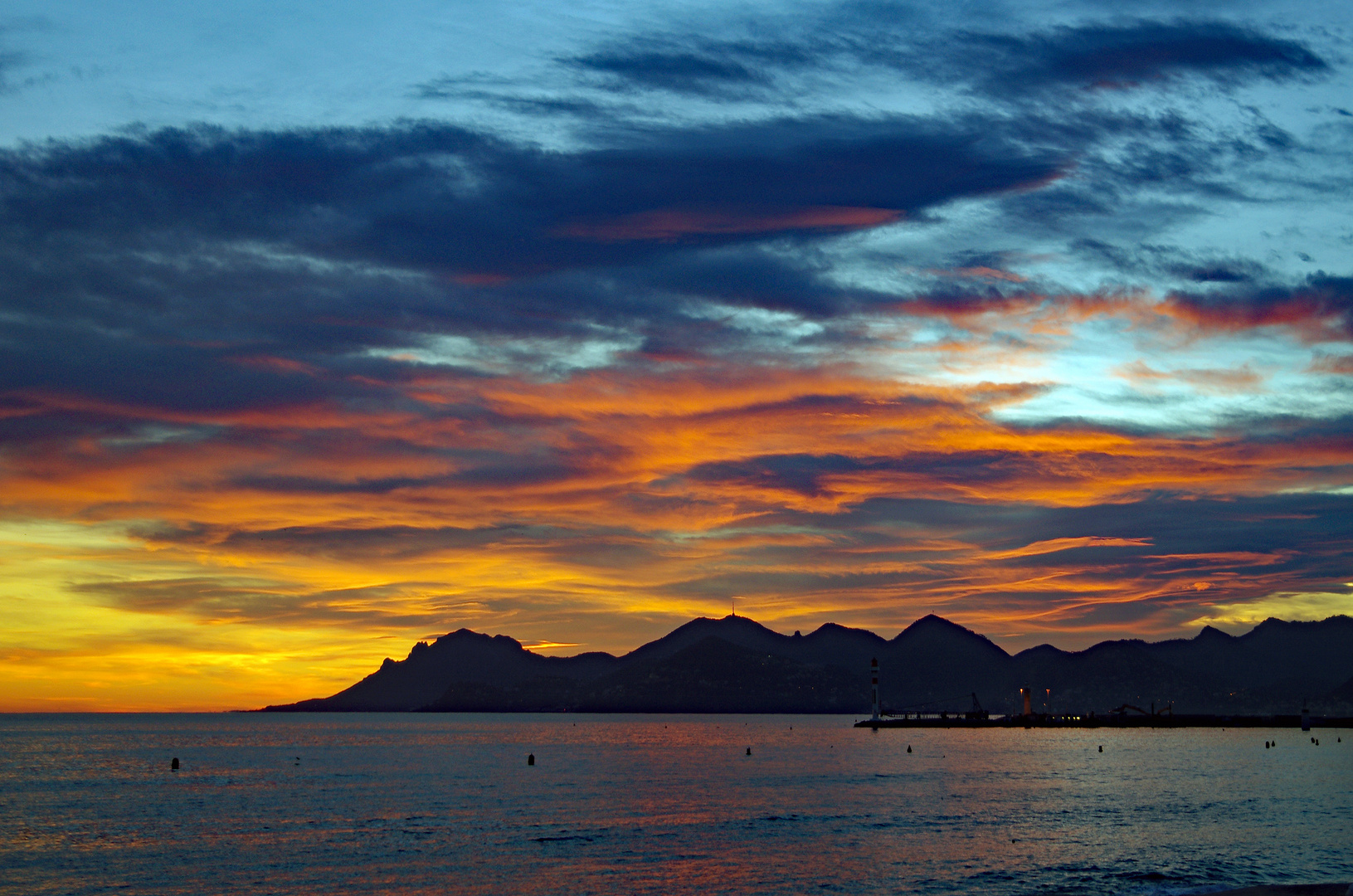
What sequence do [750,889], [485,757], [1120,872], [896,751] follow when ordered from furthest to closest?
[896,751]
[485,757]
[1120,872]
[750,889]

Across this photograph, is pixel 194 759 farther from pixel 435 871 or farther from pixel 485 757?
pixel 435 871

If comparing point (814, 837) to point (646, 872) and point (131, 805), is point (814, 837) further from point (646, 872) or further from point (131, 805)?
point (131, 805)

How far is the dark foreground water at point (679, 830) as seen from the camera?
55656 mm

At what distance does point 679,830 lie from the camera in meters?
74.9

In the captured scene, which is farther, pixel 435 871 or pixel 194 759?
pixel 194 759

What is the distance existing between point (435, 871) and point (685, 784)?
58632 mm

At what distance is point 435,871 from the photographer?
57.8 meters

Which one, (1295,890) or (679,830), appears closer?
(1295,890)

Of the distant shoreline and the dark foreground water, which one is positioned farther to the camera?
the dark foreground water

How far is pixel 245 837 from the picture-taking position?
7269cm

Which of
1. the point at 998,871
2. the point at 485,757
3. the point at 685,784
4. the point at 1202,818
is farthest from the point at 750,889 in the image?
the point at 485,757

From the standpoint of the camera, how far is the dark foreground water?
55656mm

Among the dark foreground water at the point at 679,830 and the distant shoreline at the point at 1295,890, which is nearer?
the distant shoreline at the point at 1295,890

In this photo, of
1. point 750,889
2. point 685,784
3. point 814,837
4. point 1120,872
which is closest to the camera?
point 750,889
